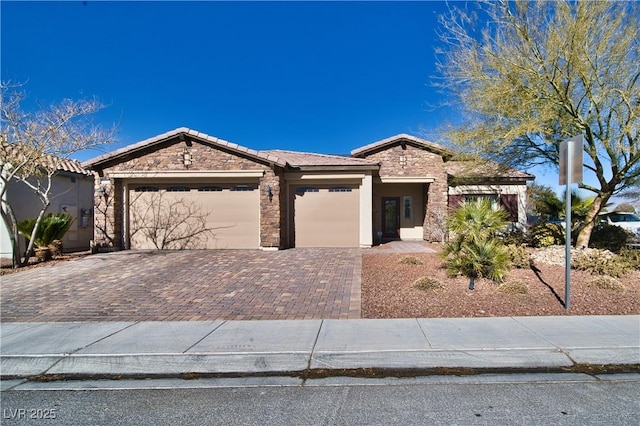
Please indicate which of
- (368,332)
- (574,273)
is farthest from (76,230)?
(574,273)

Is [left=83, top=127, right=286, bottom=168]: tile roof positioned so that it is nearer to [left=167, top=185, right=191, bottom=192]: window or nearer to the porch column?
[left=167, top=185, right=191, bottom=192]: window

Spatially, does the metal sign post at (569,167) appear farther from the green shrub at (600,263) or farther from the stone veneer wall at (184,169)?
the stone veneer wall at (184,169)

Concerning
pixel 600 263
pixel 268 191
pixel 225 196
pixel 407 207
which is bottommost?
pixel 600 263

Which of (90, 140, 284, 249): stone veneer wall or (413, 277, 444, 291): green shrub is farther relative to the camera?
(90, 140, 284, 249): stone veneer wall

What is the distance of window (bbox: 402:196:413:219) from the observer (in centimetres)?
2025

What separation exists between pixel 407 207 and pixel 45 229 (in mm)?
15195

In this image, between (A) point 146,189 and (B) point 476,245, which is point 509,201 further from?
(A) point 146,189

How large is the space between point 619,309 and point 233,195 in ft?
39.8

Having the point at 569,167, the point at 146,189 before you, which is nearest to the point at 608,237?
the point at 569,167

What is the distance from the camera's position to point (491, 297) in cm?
763

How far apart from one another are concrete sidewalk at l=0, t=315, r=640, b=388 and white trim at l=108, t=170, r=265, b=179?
9040 mm

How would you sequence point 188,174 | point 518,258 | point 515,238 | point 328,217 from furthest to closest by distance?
1. point 328,217
2. point 188,174
3. point 515,238
4. point 518,258

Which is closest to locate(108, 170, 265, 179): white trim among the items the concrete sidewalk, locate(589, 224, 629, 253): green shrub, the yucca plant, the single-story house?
the single-story house

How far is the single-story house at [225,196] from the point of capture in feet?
48.8
